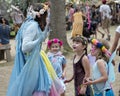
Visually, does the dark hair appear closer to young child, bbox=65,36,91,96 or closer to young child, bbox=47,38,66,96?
young child, bbox=65,36,91,96

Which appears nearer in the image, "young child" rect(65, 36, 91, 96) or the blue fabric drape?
the blue fabric drape

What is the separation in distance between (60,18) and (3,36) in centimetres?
190

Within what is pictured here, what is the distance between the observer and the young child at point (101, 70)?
469cm

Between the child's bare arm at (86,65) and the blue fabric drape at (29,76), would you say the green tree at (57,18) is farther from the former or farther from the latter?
the blue fabric drape at (29,76)

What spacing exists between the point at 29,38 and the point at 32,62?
31 cm

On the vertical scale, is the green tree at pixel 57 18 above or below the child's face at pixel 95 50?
below

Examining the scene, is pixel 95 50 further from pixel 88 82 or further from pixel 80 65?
pixel 88 82

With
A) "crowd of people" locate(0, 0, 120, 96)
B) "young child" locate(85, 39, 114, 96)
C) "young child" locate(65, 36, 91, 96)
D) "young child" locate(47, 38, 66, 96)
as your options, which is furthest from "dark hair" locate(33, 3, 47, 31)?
"young child" locate(47, 38, 66, 96)

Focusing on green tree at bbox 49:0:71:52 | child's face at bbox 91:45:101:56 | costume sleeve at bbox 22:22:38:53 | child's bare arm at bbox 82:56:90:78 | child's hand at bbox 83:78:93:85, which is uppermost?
costume sleeve at bbox 22:22:38:53

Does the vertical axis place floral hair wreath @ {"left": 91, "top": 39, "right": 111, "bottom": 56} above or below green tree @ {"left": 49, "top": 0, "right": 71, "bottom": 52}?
above

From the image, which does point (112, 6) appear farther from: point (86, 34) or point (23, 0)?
point (86, 34)

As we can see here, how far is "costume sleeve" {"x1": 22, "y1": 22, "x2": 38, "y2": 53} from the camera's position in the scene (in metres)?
4.55

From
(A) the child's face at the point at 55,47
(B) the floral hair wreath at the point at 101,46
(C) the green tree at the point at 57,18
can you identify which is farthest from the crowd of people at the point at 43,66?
(C) the green tree at the point at 57,18

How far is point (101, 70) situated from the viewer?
4695 millimetres
